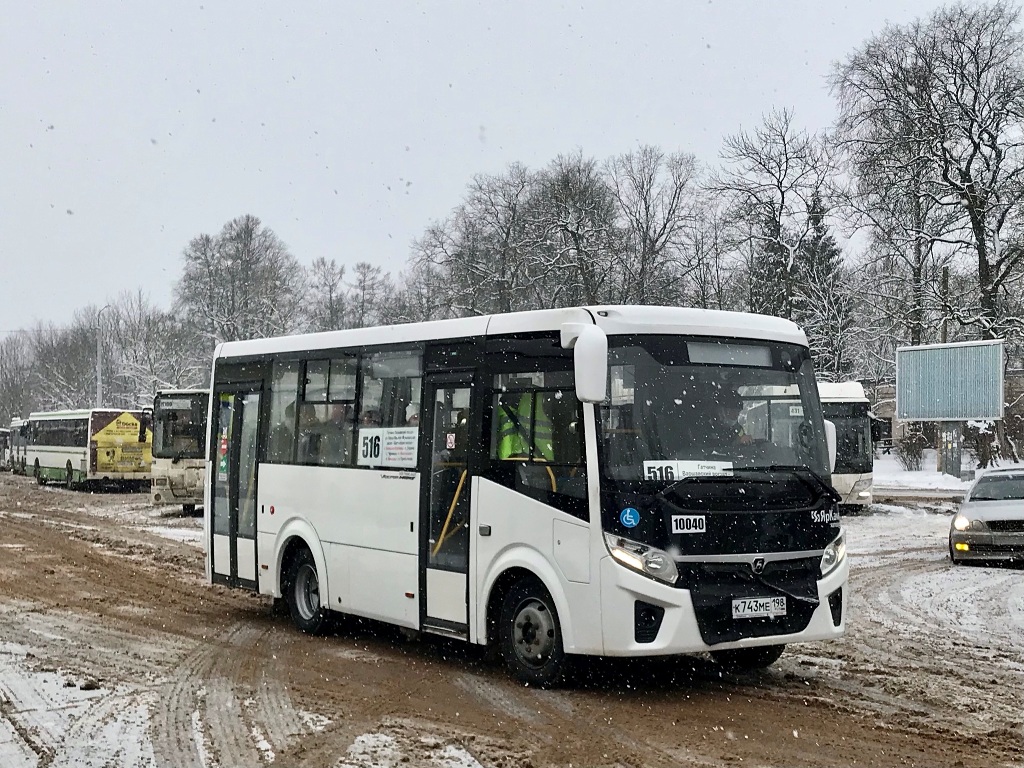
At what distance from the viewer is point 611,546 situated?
863 cm

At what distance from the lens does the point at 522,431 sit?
9500 mm

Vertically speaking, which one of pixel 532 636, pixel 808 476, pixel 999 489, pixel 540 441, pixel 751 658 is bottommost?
pixel 751 658

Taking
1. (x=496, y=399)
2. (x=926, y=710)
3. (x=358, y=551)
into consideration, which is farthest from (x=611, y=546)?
(x=358, y=551)

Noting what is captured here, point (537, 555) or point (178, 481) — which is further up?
point (537, 555)

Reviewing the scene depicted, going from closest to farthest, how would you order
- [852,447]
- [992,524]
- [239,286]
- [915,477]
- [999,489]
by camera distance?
1. [992,524]
2. [999,489]
3. [852,447]
4. [915,477]
5. [239,286]

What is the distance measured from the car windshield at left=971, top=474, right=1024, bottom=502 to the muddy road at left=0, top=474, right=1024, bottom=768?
Answer: 4.76 meters

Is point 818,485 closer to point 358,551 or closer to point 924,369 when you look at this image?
point 358,551

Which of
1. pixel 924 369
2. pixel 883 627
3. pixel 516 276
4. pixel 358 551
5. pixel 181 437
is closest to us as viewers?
pixel 358 551

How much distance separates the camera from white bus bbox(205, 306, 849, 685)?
863 centimetres

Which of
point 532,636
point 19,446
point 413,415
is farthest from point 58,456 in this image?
point 532,636

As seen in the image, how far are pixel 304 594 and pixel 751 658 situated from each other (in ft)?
15.1

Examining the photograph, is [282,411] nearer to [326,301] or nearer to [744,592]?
[744,592]

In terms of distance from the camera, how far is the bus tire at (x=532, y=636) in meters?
9.04

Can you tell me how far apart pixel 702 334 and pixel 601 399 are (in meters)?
1.20
